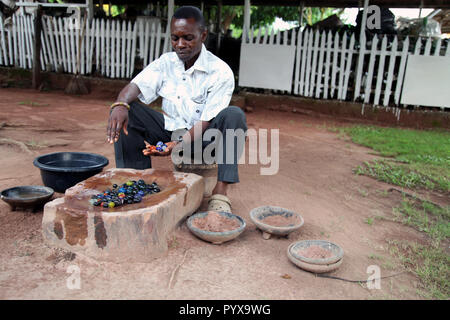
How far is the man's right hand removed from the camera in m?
2.52

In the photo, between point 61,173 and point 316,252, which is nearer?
point 316,252

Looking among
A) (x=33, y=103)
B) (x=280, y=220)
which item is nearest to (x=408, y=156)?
(x=280, y=220)

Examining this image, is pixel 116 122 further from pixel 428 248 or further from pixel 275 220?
pixel 428 248

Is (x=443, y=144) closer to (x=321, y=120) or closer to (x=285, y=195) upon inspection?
(x=321, y=120)

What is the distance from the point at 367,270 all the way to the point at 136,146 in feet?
5.92

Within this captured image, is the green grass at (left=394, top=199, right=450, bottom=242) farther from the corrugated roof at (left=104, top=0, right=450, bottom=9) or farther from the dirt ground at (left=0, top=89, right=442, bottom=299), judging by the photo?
the corrugated roof at (left=104, top=0, right=450, bottom=9)

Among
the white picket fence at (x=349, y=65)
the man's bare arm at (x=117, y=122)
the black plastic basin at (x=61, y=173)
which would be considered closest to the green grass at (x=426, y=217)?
the man's bare arm at (x=117, y=122)

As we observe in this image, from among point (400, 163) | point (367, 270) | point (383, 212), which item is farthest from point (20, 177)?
point (400, 163)

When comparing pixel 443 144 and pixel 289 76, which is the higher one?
pixel 289 76

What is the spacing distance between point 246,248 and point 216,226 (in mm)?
234

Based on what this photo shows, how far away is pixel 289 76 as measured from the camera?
7910 millimetres

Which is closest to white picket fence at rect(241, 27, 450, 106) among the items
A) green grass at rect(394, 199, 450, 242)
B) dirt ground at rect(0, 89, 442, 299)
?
dirt ground at rect(0, 89, 442, 299)

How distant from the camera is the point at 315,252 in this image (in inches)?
86.7
